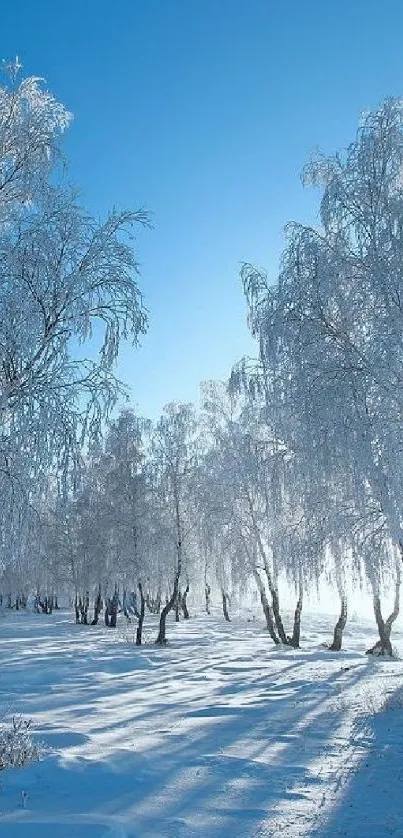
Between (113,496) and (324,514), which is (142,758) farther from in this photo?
(113,496)

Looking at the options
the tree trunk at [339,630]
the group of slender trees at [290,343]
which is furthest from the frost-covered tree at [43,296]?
the tree trunk at [339,630]

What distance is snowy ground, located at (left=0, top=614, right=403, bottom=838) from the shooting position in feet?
16.1

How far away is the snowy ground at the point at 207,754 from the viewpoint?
16.1 ft

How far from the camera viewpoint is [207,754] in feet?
23.2

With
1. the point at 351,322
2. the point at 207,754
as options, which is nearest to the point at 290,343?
the point at 351,322

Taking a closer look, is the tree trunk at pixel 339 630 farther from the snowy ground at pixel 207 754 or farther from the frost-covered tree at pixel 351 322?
the frost-covered tree at pixel 351 322

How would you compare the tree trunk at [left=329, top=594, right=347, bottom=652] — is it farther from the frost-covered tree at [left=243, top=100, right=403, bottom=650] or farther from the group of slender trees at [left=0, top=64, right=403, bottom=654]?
the frost-covered tree at [left=243, top=100, right=403, bottom=650]

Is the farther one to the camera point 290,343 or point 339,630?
point 339,630

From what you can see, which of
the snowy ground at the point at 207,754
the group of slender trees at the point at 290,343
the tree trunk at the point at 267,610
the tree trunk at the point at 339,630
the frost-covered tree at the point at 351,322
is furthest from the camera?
the tree trunk at the point at 267,610

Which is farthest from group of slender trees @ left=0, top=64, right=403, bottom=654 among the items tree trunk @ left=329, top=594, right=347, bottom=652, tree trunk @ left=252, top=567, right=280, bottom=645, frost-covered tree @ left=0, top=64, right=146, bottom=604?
tree trunk @ left=252, top=567, right=280, bottom=645

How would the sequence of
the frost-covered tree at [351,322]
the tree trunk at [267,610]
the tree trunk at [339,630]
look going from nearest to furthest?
the frost-covered tree at [351,322] < the tree trunk at [339,630] < the tree trunk at [267,610]

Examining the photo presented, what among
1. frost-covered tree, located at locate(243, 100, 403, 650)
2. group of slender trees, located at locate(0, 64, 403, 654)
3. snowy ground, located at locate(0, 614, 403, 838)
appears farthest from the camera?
frost-covered tree, located at locate(243, 100, 403, 650)

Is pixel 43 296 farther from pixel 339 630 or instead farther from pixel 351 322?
pixel 339 630

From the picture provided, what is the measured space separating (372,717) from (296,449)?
5.47 metres
